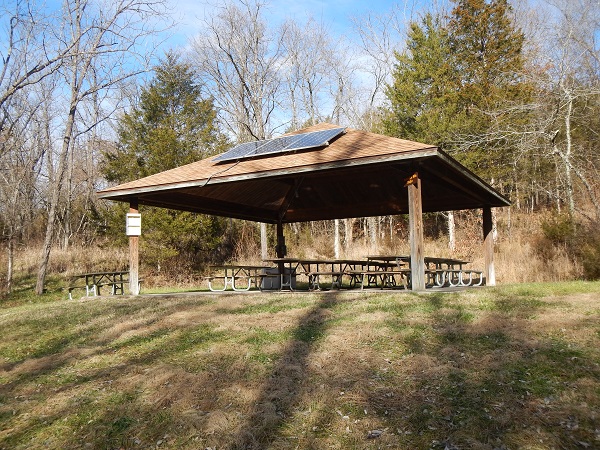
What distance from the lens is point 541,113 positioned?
1481 cm

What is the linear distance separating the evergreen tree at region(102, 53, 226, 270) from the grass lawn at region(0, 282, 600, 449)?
1168 cm

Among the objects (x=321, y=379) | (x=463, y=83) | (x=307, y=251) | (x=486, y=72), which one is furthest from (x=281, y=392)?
(x=463, y=83)

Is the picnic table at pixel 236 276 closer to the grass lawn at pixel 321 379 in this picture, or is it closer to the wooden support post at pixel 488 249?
the grass lawn at pixel 321 379

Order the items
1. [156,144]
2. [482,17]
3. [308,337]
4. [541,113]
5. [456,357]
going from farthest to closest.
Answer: [482,17] < [156,144] < [541,113] < [308,337] < [456,357]

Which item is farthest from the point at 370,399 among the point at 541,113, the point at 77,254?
the point at 77,254

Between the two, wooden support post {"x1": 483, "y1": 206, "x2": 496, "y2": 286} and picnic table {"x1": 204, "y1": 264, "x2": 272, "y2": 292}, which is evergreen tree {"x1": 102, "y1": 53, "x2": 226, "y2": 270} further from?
wooden support post {"x1": 483, "y1": 206, "x2": 496, "y2": 286}

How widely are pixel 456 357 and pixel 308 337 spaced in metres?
1.79

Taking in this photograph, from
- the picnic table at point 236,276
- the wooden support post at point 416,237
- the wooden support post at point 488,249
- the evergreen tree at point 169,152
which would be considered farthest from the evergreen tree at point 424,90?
the wooden support post at point 416,237

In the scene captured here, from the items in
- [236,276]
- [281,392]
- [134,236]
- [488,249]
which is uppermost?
[134,236]

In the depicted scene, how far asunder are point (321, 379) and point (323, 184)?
29.3 feet

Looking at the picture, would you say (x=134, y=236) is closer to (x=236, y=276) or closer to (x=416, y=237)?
(x=236, y=276)

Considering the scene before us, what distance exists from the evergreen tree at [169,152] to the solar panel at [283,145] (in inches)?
337

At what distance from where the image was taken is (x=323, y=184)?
1306 centimetres

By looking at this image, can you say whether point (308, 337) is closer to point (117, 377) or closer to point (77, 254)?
point (117, 377)
